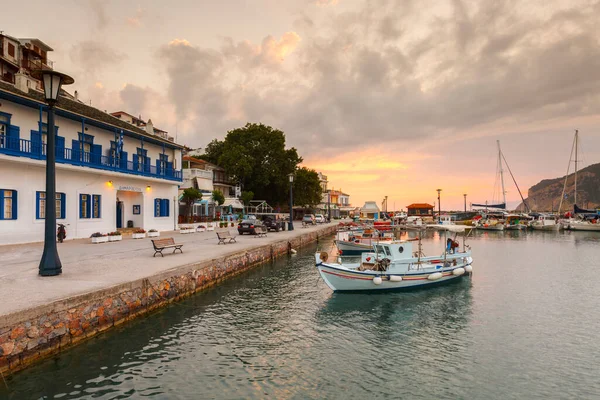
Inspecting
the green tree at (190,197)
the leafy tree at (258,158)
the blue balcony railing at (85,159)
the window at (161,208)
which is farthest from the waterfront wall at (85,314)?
the leafy tree at (258,158)

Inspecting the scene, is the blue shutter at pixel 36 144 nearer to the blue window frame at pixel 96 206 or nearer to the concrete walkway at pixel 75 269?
the blue window frame at pixel 96 206

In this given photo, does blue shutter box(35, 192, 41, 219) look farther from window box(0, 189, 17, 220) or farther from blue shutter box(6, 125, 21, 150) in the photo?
blue shutter box(6, 125, 21, 150)

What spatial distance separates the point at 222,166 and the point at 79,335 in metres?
56.2

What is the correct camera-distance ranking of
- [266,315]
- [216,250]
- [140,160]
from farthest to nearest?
[140,160]
[216,250]
[266,315]

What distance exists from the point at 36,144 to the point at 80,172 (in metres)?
3.78

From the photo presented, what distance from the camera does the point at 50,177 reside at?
1124 cm

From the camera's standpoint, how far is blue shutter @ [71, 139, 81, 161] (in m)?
25.2

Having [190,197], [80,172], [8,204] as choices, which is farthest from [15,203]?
[190,197]

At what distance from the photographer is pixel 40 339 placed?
316 inches

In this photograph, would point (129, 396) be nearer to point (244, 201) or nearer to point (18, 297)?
point (18, 297)

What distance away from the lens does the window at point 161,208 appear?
34.1 meters

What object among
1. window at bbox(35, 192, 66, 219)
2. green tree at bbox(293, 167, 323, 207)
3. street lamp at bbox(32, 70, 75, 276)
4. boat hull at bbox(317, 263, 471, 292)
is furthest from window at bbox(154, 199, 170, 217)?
green tree at bbox(293, 167, 323, 207)

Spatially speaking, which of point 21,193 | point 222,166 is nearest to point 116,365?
point 21,193

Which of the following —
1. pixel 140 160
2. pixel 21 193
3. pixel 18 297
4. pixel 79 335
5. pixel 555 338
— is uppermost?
pixel 140 160
